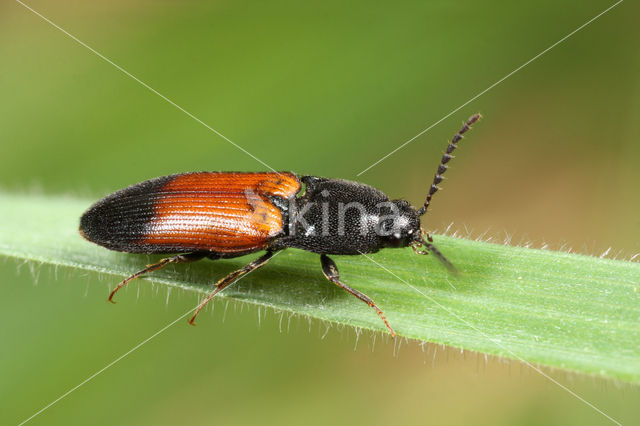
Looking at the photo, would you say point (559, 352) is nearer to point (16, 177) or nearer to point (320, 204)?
point (320, 204)

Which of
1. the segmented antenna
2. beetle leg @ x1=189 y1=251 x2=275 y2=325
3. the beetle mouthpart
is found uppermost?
the segmented antenna

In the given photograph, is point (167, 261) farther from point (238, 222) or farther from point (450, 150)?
point (450, 150)

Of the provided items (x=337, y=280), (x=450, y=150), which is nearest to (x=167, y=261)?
(x=337, y=280)

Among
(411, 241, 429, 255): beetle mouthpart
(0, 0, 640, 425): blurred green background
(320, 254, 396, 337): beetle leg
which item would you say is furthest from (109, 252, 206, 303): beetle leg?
(411, 241, 429, 255): beetle mouthpart

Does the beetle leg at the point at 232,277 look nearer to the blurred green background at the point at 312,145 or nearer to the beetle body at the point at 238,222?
the beetle body at the point at 238,222

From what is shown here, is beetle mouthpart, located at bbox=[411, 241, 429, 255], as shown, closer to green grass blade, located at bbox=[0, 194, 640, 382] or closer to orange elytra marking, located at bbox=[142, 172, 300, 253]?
green grass blade, located at bbox=[0, 194, 640, 382]

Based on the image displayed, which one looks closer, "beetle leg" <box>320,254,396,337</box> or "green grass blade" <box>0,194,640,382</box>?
"green grass blade" <box>0,194,640,382</box>

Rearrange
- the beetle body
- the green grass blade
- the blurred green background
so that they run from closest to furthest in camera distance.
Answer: the green grass blade → the beetle body → the blurred green background

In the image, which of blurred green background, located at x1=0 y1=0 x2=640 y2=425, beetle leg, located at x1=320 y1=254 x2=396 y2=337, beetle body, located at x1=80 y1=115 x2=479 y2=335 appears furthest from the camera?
blurred green background, located at x1=0 y1=0 x2=640 y2=425
